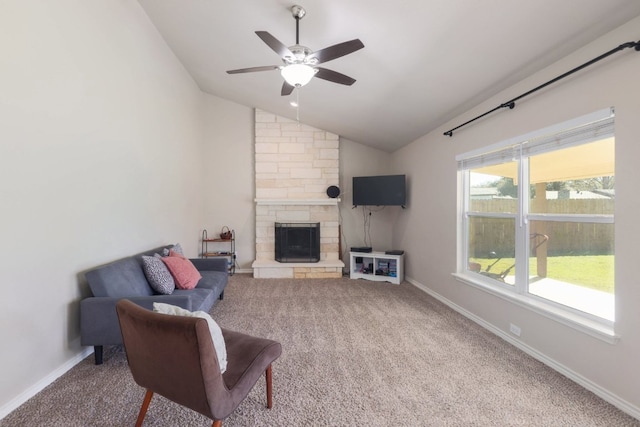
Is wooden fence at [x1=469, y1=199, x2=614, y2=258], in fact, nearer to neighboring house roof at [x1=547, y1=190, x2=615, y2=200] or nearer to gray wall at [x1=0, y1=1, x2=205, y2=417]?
neighboring house roof at [x1=547, y1=190, x2=615, y2=200]

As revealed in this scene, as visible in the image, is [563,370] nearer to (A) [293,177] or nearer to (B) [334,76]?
(B) [334,76]

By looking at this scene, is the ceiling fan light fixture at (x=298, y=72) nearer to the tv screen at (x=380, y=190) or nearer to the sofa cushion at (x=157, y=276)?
the sofa cushion at (x=157, y=276)

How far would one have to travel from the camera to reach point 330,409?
1788 mm

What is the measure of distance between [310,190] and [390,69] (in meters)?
3.09

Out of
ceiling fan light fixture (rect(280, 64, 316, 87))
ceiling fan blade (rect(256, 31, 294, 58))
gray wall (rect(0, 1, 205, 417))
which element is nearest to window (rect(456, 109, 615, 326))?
ceiling fan light fixture (rect(280, 64, 316, 87))

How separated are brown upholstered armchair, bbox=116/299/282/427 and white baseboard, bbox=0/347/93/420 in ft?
2.93

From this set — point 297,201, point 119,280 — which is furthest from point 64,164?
point 297,201

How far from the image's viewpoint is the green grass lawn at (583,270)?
2.04 meters

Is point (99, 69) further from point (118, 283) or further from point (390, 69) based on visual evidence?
point (390, 69)

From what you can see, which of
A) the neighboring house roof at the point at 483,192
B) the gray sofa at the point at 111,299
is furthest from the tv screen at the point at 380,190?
the gray sofa at the point at 111,299

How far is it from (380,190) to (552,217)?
9.68ft

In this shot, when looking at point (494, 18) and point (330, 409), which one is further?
point (494, 18)

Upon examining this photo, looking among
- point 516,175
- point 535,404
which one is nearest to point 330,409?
point 535,404

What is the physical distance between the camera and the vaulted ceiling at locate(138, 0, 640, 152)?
6.31 feet
